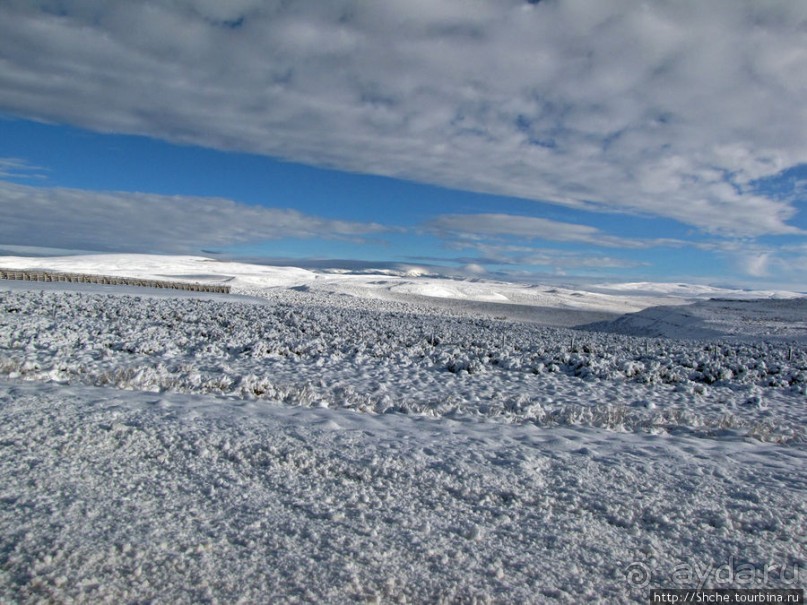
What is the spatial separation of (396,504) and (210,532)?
1.65 m

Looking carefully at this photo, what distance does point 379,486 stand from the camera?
5.36 metres

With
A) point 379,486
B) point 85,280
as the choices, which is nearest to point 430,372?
point 379,486

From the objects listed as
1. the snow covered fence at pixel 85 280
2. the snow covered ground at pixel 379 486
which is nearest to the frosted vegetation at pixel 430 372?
the snow covered ground at pixel 379 486

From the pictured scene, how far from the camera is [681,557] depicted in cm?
428

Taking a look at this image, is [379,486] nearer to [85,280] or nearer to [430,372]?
[430,372]

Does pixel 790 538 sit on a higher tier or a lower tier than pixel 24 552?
higher

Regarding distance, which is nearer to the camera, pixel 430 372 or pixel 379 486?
pixel 379 486

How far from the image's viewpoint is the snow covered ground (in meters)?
3.87

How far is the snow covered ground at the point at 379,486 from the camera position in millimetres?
3867

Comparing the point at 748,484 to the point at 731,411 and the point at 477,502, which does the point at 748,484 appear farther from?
the point at 731,411

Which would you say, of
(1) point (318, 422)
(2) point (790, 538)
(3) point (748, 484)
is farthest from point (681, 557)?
(1) point (318, 422)

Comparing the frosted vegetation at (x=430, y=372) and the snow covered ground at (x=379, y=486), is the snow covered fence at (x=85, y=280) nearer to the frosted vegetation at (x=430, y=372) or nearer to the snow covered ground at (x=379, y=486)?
the frosted vegetation at (x=430, y=372)

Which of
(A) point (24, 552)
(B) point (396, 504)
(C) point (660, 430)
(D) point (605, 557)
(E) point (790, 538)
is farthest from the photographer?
(C) point (660, 430)

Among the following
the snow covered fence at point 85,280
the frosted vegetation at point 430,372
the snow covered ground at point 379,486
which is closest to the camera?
the snow covered ground at point 379,486
